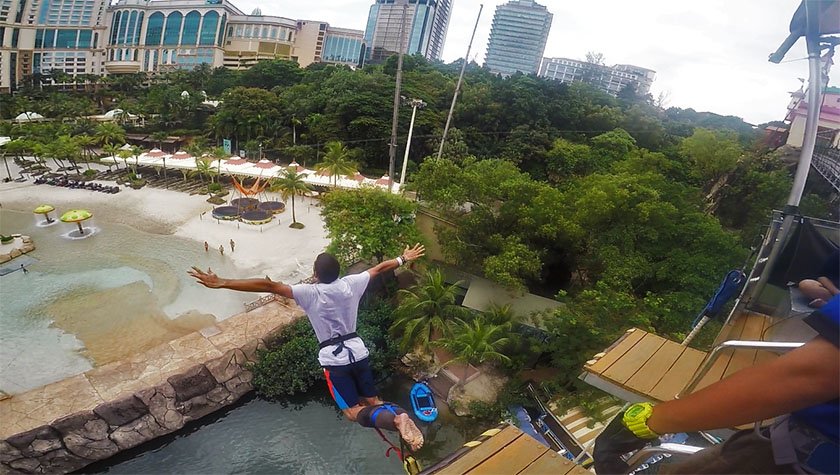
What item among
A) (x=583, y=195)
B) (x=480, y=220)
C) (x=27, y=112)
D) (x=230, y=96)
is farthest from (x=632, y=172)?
(x=27, y=112)

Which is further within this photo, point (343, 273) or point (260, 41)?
point (260, 41)

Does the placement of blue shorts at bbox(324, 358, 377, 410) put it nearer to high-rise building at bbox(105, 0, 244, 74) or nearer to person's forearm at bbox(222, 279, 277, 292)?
person's forearm at bbox(222, 279, 277, 292)

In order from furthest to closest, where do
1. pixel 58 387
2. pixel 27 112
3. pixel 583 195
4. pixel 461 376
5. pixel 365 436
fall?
pixel 27 112
pixel 583 195
pixel 461 376
pixel 365 436
pixel 58 387

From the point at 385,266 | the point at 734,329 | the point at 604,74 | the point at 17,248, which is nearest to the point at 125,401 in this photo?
the point at 385,266

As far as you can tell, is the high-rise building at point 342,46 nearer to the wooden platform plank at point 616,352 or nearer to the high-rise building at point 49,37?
the high-rise building at point 49,37

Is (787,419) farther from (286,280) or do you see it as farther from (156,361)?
(286,280)

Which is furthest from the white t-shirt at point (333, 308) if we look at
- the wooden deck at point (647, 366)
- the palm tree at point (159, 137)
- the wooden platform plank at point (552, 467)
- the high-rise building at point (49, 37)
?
the high-rise building at point (49, 37)
